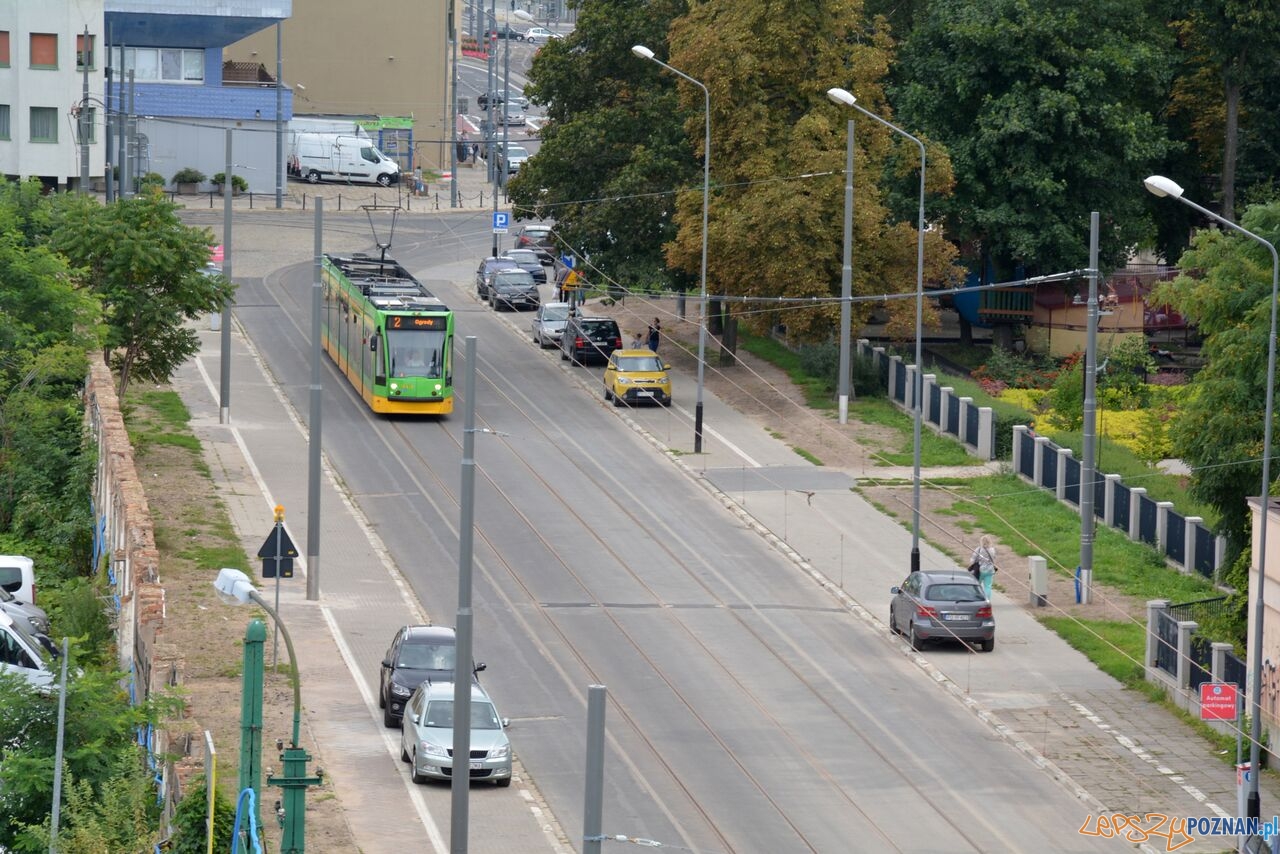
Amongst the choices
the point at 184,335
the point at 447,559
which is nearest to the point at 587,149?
the point at 184,335

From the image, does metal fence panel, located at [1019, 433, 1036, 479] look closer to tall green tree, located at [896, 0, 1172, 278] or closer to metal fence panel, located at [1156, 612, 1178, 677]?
tall green tree, located at [896, 0, 1172, 278]

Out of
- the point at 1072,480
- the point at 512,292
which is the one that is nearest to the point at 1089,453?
the point at 1072,480

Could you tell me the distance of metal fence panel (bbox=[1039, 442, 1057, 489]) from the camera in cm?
5134

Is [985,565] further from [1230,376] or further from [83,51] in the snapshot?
[83,51]

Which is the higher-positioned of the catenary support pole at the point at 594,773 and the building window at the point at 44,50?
the building window at the point at 44,50

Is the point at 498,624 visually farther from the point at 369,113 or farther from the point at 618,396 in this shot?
the point at 369,113

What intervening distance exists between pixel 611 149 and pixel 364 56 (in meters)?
48.0

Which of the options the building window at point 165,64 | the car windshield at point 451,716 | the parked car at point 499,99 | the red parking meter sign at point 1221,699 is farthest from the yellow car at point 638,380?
the parked car at point 499,99

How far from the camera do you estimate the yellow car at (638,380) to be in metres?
58.5

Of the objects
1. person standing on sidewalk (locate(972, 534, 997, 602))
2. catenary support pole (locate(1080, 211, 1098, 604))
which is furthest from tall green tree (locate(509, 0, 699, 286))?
catenary support pole (locate(1080, 211, 1098, 604))

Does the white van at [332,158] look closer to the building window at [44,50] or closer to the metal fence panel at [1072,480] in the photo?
the building window at [44,50]

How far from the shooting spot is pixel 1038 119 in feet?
209

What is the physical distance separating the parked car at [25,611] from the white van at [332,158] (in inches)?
2396

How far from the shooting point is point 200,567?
1672 inches
